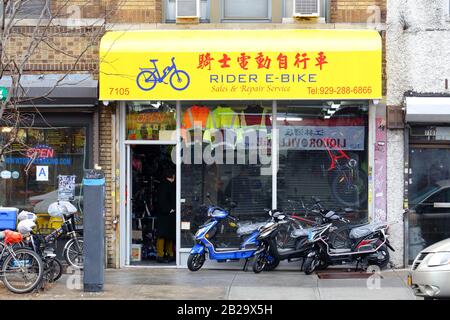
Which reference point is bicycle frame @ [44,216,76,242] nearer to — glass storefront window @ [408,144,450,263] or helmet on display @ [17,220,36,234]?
helmet on display @ [17,220,36,234]

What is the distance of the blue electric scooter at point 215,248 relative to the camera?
12.9m

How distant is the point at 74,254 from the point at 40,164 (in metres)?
2.01

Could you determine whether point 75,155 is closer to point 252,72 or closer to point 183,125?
point 183,125

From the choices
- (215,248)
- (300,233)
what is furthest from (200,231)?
(300,233)

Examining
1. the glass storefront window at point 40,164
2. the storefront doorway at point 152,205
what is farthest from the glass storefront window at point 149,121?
the glass storefront window at point 40,164

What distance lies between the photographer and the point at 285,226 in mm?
13219

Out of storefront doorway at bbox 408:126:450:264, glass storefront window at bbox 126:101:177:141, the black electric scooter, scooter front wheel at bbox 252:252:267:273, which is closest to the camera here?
the black electric scooter

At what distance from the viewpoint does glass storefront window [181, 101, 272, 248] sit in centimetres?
1348

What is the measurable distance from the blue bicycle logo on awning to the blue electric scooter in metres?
2.30

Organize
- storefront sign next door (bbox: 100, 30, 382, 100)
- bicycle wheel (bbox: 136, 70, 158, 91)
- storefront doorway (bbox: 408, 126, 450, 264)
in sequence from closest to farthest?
storefront sign next door (bbox: 100, 30, 382, 100) < bicycle wheel (bbox: 136, 70, 158, 91) < storefront doorway (bbox: 408, 126, 450, 264)

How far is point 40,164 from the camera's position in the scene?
44.9 ft

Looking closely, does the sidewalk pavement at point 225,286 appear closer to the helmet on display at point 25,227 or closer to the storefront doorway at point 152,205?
the storefront doorway at point 152,205

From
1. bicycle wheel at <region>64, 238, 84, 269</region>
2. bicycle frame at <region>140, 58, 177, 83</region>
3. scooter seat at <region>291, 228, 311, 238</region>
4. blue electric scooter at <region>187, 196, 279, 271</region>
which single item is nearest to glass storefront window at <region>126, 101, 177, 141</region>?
bicycle frame at <region>140, 58, 177, 83</region>

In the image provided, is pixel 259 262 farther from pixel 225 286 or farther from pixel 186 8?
pixel 186 8
